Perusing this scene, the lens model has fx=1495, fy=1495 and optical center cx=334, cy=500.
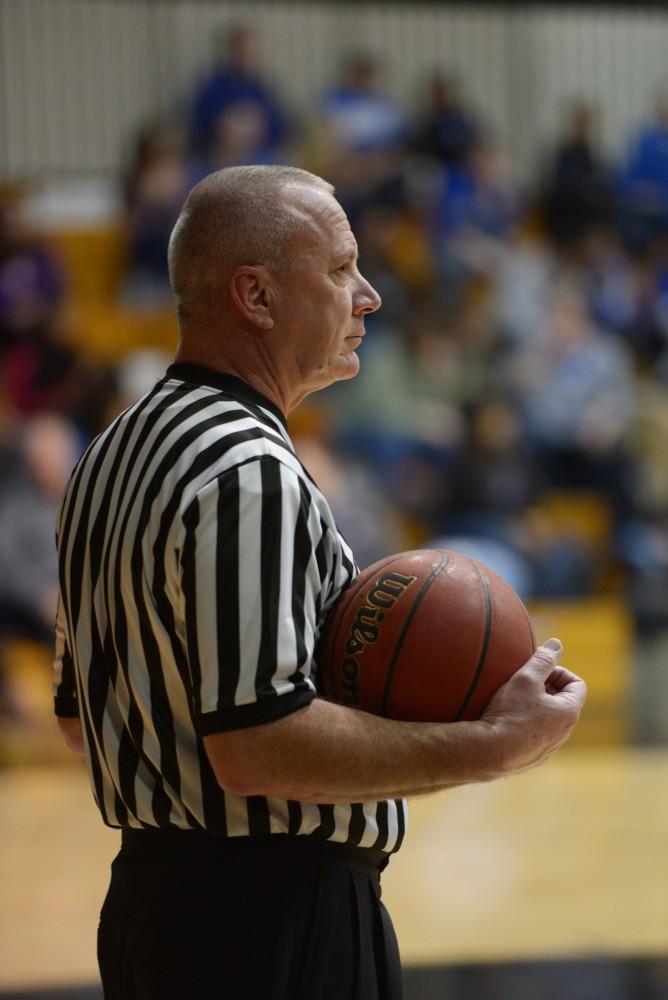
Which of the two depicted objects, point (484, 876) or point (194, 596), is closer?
A: point (194, 596)

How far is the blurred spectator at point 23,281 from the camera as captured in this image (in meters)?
8.64

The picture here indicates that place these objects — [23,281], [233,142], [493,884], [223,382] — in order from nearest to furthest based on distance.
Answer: [223,382]
[493,884]
[23,281]
[233,142]

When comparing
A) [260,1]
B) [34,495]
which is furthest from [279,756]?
[260,1]

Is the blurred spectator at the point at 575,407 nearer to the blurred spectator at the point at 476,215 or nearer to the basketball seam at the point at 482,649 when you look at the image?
the blurred spectator at the point at 476,215

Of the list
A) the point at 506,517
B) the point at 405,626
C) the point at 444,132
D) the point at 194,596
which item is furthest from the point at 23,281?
the point at 194,596

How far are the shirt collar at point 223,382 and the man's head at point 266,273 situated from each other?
0.02m

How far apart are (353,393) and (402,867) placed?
443 cm

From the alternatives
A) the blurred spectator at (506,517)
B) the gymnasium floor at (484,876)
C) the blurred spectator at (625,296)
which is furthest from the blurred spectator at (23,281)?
the blurred spectator at (625,296)

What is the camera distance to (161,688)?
1.71 metres

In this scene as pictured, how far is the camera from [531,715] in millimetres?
1684

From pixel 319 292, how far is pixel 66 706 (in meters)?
0.71

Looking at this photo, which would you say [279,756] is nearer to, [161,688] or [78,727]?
[161,688]

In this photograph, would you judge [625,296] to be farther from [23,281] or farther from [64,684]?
[64,684]

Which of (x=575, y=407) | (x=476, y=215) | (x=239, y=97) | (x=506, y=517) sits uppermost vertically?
(x=239, y=97)
